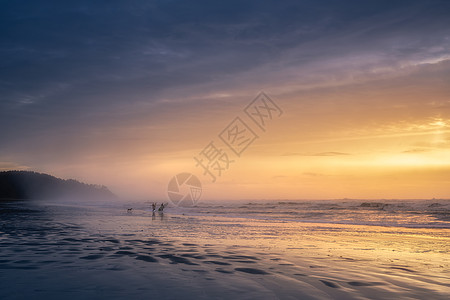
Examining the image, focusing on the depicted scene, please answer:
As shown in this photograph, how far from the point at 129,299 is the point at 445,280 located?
707 centimetres

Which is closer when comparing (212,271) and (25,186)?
(212,271)

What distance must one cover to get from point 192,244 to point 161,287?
686cm

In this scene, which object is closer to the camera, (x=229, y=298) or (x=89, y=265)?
(x=229, y=298)

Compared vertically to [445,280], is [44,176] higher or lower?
higher

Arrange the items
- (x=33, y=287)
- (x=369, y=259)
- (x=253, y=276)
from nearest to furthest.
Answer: (x=33, y=287)
(x=253, y=276)
(x=369, y=259)

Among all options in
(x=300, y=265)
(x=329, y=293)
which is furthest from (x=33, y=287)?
(x=300, y=265)

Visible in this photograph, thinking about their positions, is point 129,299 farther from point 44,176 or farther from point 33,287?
point 44,176

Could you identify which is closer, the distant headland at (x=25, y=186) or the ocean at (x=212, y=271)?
the ocean at (x=212, y=271)

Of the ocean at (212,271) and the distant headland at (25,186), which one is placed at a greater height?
the distant headland at (25,186)

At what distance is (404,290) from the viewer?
22.1 ft

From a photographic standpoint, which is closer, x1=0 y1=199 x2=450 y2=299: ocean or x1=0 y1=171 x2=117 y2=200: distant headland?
x1=0 y1=199 x2=450 y2=299: ocean

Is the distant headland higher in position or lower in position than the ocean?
higher

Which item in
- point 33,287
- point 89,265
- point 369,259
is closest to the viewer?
point 33,287

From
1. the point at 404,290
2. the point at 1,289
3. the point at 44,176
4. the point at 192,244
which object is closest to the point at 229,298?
the point at 404,290
